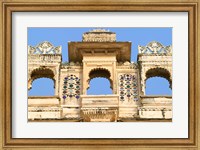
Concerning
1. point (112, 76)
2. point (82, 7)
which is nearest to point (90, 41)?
point (112, 76)

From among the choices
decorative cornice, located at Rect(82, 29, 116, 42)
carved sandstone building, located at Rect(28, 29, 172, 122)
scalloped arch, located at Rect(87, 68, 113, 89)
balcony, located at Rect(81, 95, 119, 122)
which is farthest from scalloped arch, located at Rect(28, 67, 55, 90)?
balcony, located at Rect(81, 95, 119, 122)

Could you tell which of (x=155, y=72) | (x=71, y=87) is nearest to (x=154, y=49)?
(x=155, y=72)

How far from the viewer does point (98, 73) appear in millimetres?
20906

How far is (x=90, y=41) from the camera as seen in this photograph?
19812 millimetres

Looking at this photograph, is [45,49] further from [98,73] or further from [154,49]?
[154,49]

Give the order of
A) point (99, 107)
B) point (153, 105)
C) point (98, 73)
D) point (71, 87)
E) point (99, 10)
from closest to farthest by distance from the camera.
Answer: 1. point (99, 10)
2. point (99, 107)
3. point (153, 105)
4. point (71, 87)
5. point (98, 73)

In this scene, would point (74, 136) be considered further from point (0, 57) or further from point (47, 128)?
point (0, 57)

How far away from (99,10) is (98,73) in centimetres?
1216

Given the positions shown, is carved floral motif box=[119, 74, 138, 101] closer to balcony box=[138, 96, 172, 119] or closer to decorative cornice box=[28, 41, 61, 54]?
balcony box=[138, 96, 172, 119]

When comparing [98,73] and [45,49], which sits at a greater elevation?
[45,49]

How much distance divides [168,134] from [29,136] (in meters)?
1.92

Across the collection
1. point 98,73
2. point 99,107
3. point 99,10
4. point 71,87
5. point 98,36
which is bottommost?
point 99,107

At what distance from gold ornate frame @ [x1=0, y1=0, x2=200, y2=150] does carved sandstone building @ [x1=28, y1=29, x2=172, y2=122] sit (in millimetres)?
A: 9704

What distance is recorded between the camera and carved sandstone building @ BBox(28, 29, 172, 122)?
1922 centimetres
